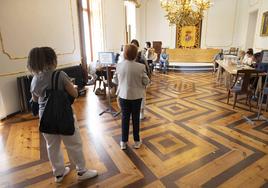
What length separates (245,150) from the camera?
8.55ft

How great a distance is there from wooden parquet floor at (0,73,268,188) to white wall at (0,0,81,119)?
0.56 m

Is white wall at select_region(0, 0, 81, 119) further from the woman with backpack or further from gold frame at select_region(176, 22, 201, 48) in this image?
gold frame at select_region(176, 22, 201, 48)

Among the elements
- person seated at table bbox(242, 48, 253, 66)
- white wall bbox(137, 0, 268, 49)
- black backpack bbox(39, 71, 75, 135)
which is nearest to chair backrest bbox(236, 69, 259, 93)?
person seated at table bbox(242, 48, 253, 66)

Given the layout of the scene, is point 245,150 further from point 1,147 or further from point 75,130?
point 1,147

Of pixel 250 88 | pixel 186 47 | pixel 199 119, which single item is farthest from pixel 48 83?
pixel 186 47

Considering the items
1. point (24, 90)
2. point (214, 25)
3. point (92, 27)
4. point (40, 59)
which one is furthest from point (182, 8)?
point (40, 59)

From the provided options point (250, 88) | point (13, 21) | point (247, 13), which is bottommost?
point (250, 88)

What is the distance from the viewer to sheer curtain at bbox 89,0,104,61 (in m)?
6.56

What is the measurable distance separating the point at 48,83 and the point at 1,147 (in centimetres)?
176

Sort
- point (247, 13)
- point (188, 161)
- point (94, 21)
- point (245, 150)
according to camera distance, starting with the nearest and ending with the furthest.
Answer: point (188, 161)
point (245, 150)
point (94, 21)
point (247, 13)

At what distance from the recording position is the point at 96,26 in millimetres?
6758

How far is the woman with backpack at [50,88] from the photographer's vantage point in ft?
5.17

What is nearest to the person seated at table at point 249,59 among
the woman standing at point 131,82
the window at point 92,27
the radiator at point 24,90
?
the woman standing at point 131,82

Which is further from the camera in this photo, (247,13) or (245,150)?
(247,13)
